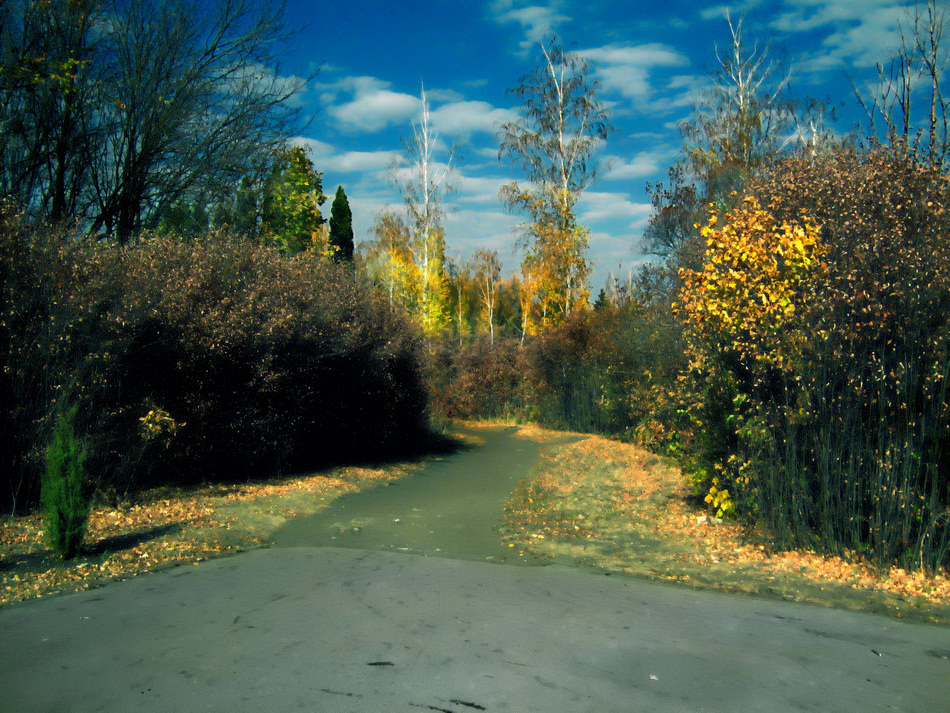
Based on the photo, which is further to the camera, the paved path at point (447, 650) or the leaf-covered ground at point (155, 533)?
the leaf-covered ground at point (155, 533)

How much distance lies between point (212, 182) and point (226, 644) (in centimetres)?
1513

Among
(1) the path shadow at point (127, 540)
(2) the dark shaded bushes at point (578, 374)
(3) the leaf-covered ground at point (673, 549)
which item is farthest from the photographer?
(2) the dark shaded bushes at point (578, 374)

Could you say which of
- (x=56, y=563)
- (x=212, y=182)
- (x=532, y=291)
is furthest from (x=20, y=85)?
(x=532, y=291)

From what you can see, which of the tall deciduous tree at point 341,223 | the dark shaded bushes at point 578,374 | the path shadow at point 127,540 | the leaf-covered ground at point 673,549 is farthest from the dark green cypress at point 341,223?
the path shadow at point 127,540

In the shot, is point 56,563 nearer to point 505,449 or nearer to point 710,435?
point 710,435

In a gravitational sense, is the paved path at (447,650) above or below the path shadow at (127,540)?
above

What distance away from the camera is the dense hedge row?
340 inches

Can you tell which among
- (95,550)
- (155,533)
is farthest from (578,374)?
(95,550)

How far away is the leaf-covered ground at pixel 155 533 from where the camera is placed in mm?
6414

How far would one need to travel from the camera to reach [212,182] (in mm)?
17656

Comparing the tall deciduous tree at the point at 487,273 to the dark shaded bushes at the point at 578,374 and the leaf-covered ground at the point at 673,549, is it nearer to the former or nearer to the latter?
the dark shaded bushes at the point at 578,374

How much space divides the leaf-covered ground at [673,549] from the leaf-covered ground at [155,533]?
3.16 meters

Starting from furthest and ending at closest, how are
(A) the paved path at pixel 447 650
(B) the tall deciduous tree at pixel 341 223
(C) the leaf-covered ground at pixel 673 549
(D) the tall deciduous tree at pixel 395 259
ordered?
(D) the tall deciduous tree at pixel 395 259
(B) the tall deciduous tree at pixel 341 223
(C) the leaf-covered ground at pixel 673 549
(A) the paved path at pixel 447 650

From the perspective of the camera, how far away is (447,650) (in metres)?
4.64
